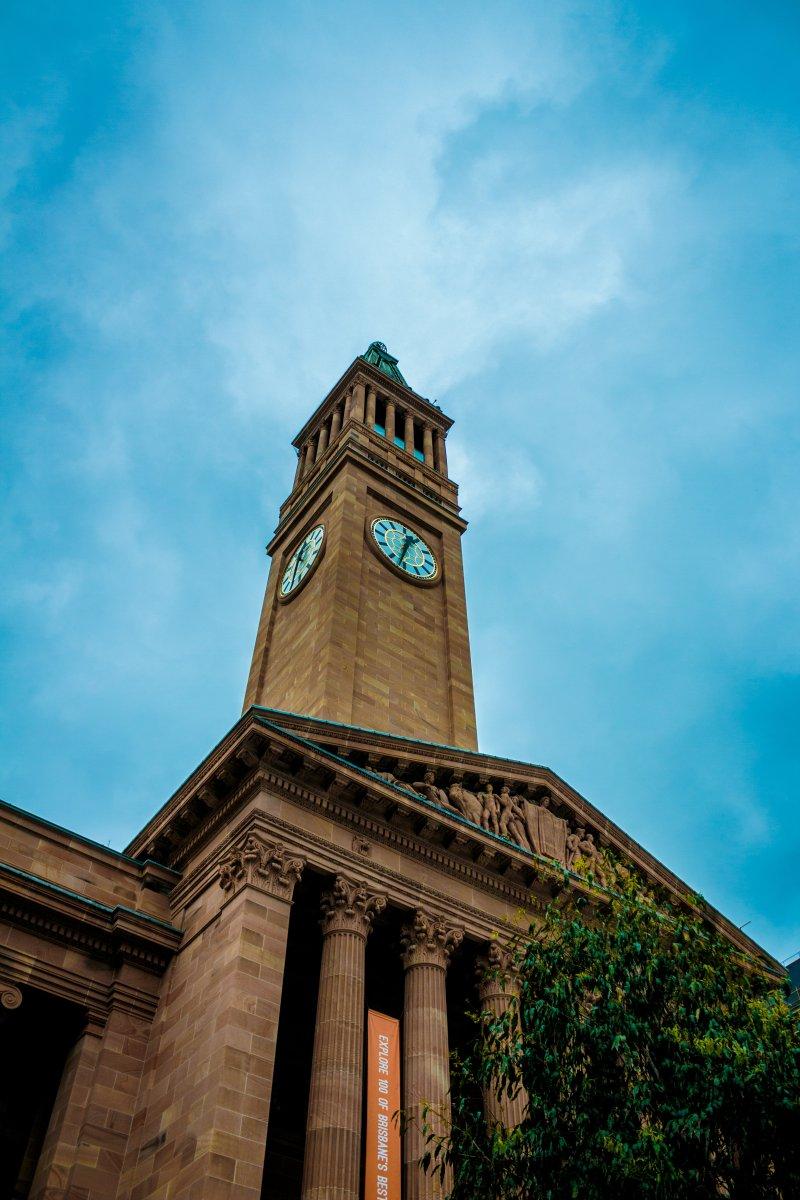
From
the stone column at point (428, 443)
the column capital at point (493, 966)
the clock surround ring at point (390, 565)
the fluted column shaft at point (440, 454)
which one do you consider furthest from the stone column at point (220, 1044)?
the fluted column shaft at point (440, 454)

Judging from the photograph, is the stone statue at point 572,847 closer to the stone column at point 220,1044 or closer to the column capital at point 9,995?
the stone column at point 220,1044

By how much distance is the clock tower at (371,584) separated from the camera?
40.7 meters

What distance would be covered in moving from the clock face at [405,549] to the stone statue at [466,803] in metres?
17.6

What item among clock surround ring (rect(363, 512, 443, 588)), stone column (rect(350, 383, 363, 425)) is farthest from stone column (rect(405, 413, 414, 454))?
clock surround ring (rect(363, 512, 443, 588))

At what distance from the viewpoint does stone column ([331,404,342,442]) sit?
56019 mm

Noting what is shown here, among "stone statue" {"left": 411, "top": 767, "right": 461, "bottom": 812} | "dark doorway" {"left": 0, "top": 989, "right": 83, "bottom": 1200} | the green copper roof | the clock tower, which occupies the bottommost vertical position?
"dark doorway" {"left": 0, "top": 989, "right": 83, "bottom": 1200}

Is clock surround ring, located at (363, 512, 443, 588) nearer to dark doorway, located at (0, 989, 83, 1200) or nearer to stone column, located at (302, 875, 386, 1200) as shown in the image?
stone column, located at (302, 875, 386, 1200)

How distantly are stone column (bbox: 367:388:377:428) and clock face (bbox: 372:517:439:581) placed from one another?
7.58 metres

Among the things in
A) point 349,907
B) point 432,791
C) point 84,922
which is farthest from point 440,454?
point 84,922

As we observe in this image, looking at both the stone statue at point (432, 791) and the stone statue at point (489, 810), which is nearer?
the stone statue at point (432, 791)

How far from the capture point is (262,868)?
24.7m

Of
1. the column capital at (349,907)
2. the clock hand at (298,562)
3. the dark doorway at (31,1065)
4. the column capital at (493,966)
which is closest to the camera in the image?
the dark doorway at (31,1065)

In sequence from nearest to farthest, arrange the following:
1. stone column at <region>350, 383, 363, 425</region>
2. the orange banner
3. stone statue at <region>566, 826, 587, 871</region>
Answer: the orange banner, stone statue at <region>566, 826, 587, 871</region>, stone column at <region>350, 383, 363, 425</region>

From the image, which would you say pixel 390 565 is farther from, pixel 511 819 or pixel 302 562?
pixel 511 819
